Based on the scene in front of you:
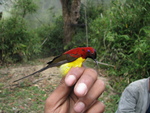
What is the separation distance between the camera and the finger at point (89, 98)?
1.20 meters

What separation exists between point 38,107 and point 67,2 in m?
8.30

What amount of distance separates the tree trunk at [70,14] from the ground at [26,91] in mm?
5262

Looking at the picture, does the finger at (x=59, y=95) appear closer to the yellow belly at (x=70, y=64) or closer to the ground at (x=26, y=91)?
A: the yellow belly at (x=70, y=64)

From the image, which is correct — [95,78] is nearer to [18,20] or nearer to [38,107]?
[38,107]

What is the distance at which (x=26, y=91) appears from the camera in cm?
421

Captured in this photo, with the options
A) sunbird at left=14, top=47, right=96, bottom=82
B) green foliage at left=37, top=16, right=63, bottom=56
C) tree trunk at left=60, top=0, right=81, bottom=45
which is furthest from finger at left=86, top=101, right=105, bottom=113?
green foliage at left=37, top=16, right=63, bottom=56

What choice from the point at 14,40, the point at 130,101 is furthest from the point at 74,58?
the point at 14,40

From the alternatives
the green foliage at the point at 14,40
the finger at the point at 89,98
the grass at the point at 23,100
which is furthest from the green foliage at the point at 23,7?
the finger at the point at 89,98

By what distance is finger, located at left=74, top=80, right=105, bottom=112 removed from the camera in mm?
1202

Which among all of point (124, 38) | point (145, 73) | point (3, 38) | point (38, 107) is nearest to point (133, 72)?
point (145, 73)

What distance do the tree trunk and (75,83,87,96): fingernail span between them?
9.44 m

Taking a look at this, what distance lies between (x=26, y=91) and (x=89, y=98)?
130 inches

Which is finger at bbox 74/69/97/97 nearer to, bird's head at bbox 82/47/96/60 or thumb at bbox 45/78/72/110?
thumb at bbox 45/78/72/110

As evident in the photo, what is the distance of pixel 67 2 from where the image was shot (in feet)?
33.8
